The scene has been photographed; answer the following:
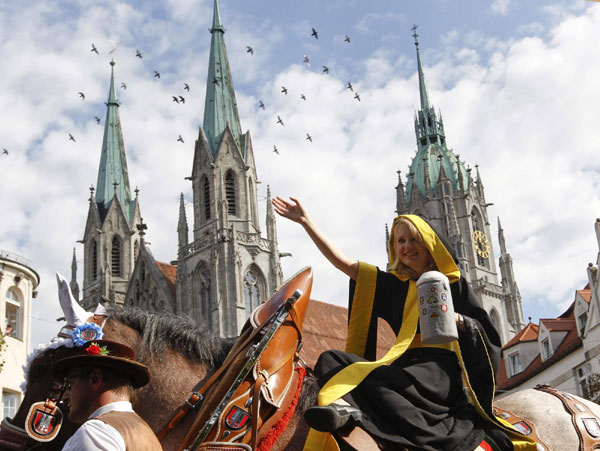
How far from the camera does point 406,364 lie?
4547 millimetres

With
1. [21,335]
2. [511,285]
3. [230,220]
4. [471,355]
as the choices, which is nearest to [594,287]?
[21,335]

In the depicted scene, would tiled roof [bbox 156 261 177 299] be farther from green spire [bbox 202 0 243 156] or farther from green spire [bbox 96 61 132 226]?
green spire [bbox 202 0 243 156]

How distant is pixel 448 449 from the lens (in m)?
4.21

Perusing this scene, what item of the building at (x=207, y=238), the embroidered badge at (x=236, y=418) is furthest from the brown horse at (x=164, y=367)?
the building at (x=207, y=238)

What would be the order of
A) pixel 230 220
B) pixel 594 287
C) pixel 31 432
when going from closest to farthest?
pixel 31 432
pixel 594 287
pixel 230 220

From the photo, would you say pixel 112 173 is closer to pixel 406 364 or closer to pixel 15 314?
pixel 15 314

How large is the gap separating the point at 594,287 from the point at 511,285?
4126cm

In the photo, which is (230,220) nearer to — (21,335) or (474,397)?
(21,335)

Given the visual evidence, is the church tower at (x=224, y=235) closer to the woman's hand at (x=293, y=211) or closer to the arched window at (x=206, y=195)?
the arched window at (x=206, y=195)

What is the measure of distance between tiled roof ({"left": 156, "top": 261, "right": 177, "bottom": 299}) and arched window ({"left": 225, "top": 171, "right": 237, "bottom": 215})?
706 centimetres

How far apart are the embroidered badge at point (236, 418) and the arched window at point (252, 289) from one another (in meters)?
45.4

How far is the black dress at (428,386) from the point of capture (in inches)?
165

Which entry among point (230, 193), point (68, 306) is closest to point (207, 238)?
point (230, 193)

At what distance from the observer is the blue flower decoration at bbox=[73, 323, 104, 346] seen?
13.8 ft
